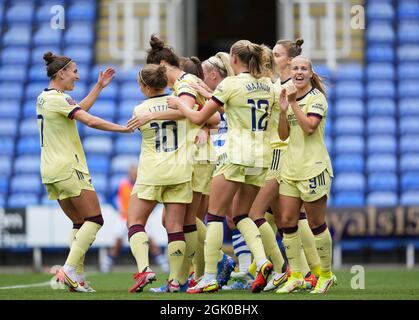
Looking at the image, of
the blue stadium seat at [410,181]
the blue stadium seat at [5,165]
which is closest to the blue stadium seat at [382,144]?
the blue stadium seat at [410,181]

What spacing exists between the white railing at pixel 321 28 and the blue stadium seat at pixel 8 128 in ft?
16.8

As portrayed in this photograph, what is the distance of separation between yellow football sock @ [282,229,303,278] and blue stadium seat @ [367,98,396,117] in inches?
379

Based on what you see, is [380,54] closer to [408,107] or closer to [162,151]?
[408,107]

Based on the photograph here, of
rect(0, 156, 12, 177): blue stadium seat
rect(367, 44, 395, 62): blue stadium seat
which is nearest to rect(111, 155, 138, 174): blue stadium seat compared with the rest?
rect(0, 156, 12, 177): blue stadium seat

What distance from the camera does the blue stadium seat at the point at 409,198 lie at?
1683 centimetres

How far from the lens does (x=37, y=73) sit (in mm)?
19828

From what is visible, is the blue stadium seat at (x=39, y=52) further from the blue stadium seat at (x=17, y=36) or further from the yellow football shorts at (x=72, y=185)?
the yellow football shorts at (x=72, y=185)

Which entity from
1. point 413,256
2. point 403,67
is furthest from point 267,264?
point 403,67

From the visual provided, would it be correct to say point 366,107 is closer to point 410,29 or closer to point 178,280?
point 410,29

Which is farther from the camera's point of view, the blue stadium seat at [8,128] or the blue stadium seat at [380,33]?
the blue stadium seat at [380,33]

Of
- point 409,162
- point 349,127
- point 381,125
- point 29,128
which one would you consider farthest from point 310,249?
point 29,128

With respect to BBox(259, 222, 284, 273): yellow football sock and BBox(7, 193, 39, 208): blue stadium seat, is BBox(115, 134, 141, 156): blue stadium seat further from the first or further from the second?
BBox(259, 222, 284, 273): yellow football sock

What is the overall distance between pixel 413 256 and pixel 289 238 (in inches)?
289

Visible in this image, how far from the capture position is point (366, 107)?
18.9 m
